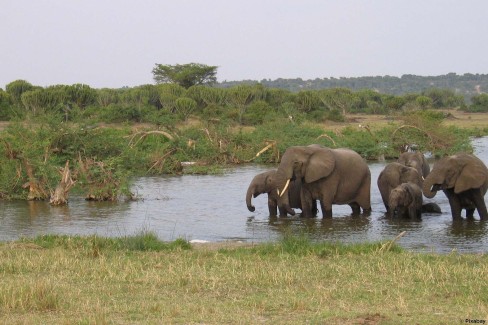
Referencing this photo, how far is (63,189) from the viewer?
65.2ft

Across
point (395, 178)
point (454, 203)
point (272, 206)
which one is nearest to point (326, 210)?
point (272, 206)

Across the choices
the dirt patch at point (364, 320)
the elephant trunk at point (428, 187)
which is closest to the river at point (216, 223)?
the elephant trunk at point (428, 187)

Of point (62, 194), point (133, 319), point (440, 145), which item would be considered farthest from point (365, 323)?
point (440, 145)

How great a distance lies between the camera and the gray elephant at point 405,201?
691 inches

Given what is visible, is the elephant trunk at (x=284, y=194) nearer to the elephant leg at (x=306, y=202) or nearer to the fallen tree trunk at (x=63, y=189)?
the elephant leg at (x=306, y=202)

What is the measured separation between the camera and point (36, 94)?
58.2m

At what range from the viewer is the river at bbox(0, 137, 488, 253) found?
15445 millimetres

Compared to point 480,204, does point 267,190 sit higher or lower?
higher

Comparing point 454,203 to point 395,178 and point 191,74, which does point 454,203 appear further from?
point 191,74

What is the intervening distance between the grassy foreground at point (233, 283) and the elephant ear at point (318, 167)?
4.94 meters

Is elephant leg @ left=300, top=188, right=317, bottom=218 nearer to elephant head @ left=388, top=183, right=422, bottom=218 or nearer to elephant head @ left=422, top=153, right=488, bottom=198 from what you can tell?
elephant head @ left=388, top=183, right=422, bottom=218

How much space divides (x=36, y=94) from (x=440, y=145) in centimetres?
3378

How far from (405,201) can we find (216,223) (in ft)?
13.1

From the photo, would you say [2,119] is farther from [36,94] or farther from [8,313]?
[8,313]
